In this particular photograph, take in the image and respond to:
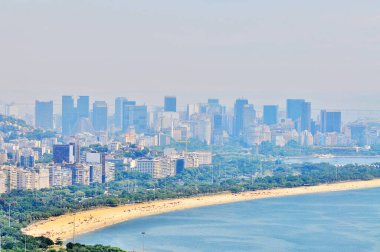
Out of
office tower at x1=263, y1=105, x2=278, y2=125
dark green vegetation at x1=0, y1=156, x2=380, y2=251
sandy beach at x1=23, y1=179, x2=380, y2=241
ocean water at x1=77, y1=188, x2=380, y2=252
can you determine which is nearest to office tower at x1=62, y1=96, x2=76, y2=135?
office tower at x1=263, y1=105, x2=278, y2=125

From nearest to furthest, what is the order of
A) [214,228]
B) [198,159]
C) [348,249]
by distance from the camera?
[348,249] → [214,228] → [198,159]

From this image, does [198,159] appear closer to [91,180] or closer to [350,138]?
[91,180]

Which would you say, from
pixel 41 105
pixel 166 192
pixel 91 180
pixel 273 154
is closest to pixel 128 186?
pixel 91 180

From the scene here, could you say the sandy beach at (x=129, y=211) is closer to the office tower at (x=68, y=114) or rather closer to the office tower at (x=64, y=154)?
the office tower at (x=64, y=154)

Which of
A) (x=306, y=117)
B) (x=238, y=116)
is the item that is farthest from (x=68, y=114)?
(x=306, y=117)

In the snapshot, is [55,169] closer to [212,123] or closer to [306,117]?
[212,123]

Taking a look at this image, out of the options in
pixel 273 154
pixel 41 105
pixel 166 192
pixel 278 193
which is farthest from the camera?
pixel 41 105

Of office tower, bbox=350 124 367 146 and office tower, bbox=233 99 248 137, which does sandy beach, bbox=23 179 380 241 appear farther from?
office tower, bbox=233 99 248 137
